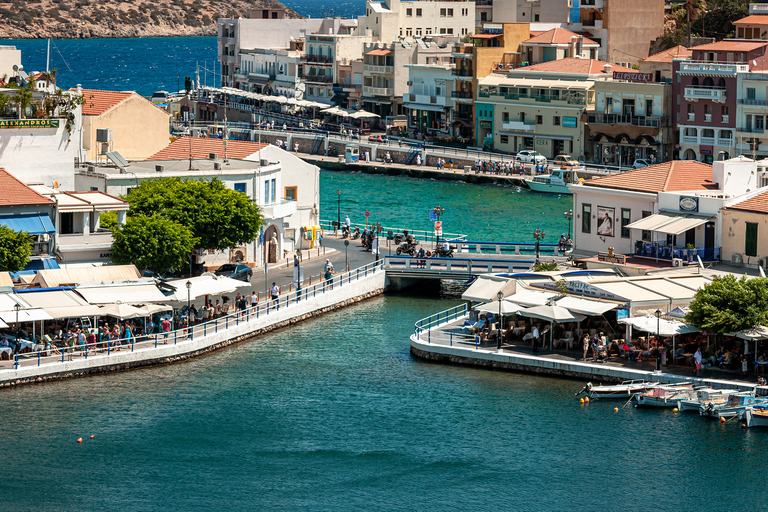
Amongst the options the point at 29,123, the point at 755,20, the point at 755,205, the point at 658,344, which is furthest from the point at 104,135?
the point at 755,20

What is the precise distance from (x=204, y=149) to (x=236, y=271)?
14544 mm

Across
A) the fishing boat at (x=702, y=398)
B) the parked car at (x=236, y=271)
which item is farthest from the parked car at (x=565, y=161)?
the fishing boat at (x=702, y=398)

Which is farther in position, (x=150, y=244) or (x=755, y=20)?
(x=755, y=20)

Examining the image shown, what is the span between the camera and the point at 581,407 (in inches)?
1943

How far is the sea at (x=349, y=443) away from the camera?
41906 mm

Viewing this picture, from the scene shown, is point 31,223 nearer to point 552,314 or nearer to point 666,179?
point 552,314

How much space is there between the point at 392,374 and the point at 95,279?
14033mm

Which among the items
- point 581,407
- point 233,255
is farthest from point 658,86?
point 581,407

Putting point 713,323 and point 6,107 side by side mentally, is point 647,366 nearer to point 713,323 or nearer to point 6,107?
point 713,323

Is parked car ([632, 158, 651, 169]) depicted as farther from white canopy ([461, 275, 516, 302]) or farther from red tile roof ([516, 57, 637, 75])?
white canopy ([461, 275, 516, 302])

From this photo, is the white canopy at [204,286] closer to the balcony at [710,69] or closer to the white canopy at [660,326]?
the white canopy at [660,326]

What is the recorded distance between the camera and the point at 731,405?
47.8 metres

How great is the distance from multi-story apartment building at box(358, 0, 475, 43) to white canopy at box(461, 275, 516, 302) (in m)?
102

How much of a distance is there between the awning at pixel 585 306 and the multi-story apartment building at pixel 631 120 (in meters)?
61.5
